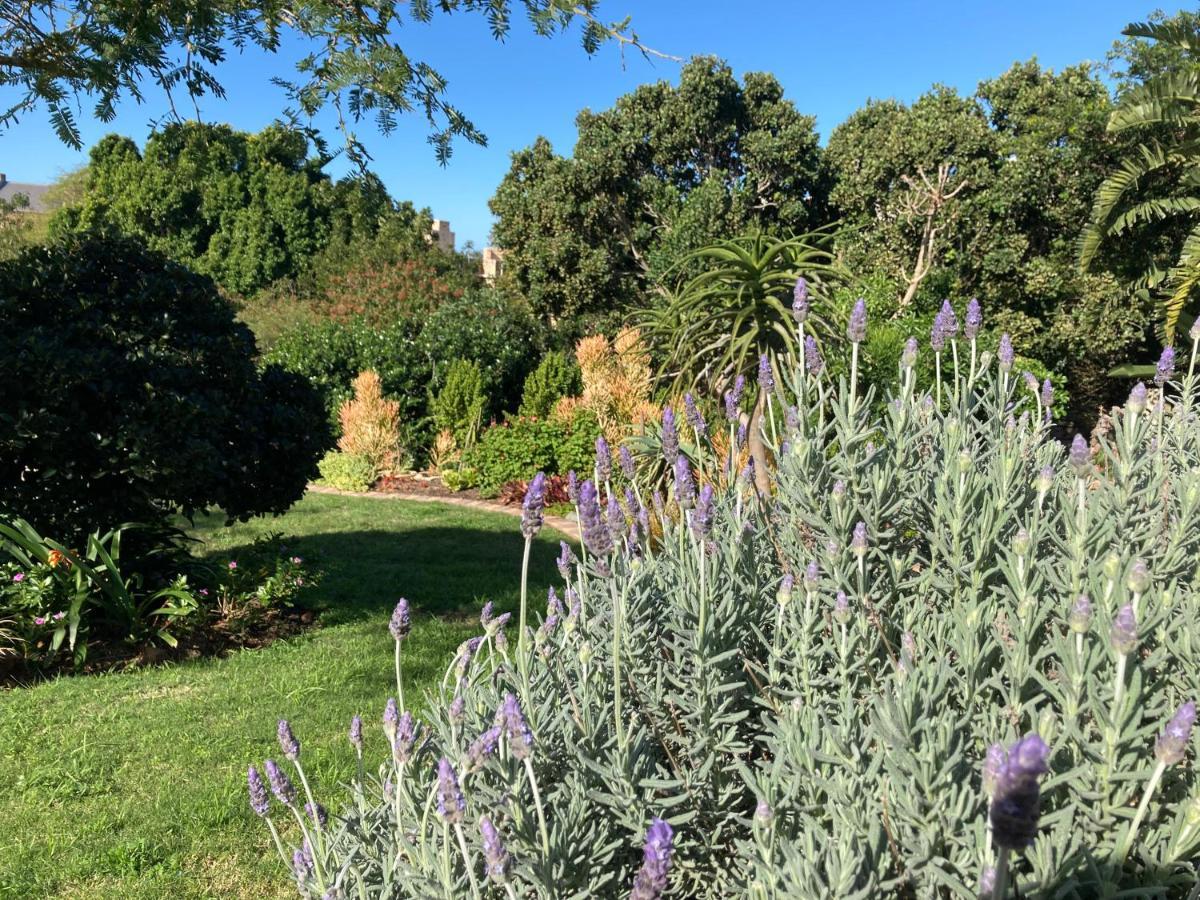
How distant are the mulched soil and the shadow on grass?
40 cm

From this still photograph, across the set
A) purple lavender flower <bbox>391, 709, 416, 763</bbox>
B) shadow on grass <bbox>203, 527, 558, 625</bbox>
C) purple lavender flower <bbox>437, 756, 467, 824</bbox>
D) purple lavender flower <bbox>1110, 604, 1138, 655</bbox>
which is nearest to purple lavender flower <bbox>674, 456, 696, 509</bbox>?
purple lavender flower <bbox>391, 709, 416, 763</bbox>

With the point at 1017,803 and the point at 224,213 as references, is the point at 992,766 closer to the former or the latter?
the point at 1017,803

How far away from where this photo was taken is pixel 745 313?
524cm

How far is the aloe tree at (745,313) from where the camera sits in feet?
17.1

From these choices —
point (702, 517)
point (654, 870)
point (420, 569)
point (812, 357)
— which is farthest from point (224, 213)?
point (654, 870)

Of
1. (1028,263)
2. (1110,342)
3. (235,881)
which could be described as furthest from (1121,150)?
(235,881)

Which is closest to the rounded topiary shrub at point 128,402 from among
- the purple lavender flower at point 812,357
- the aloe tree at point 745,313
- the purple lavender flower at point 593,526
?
the aloe tree at point 745,313

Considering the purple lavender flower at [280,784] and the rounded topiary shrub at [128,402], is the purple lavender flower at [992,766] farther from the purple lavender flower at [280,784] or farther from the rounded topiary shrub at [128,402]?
the rounded topiary shrub at [128,402]

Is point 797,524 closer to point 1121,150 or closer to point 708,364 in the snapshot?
point 708,364

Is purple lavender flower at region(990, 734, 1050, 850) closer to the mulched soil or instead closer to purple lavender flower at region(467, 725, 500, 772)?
purple lavender flower at region(467, 725, 500, 772)

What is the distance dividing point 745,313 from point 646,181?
14.2 meters

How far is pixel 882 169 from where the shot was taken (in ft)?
55.0

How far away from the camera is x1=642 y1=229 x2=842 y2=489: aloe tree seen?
5.23 m

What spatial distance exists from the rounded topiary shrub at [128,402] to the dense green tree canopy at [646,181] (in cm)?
1232
